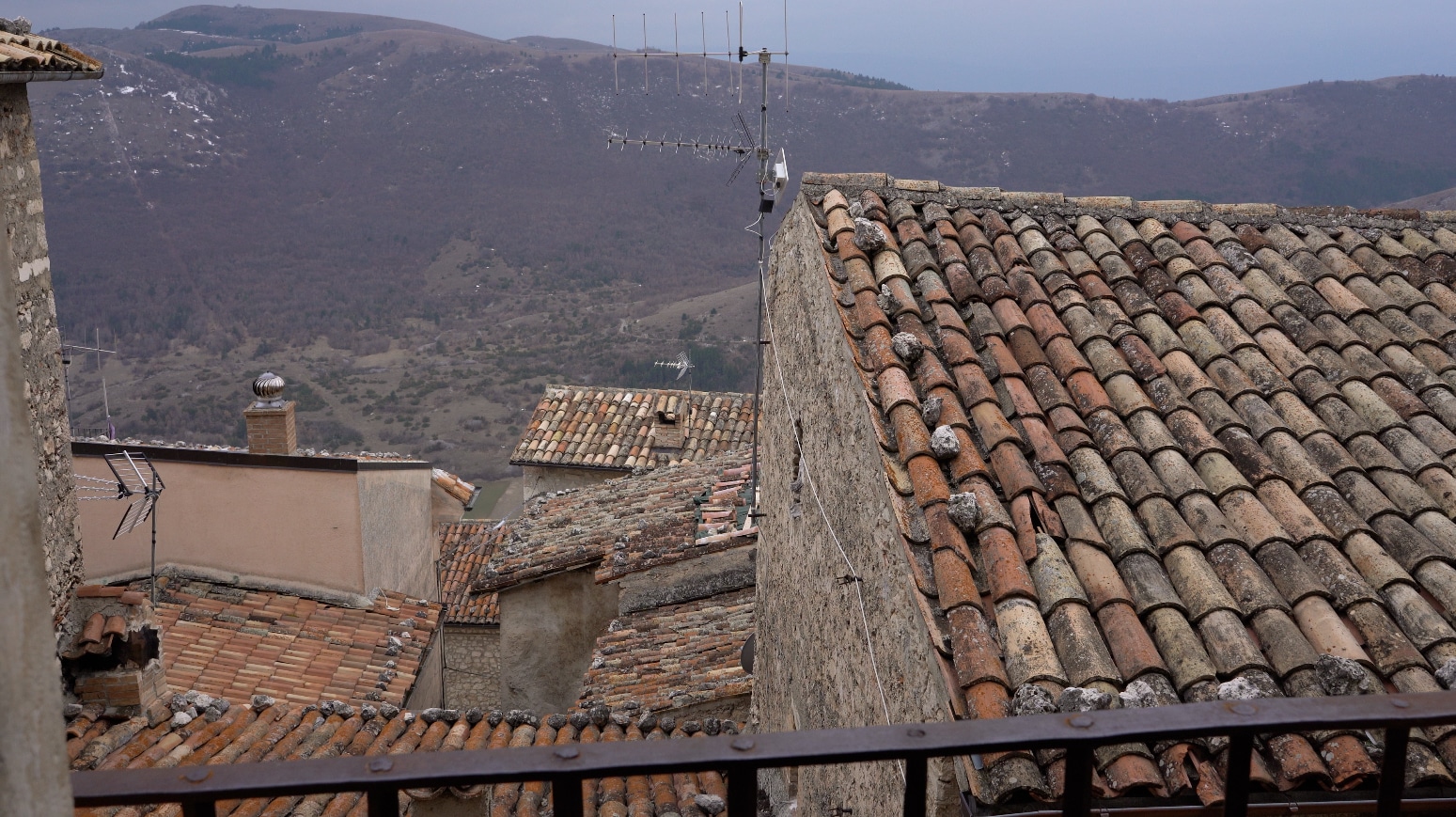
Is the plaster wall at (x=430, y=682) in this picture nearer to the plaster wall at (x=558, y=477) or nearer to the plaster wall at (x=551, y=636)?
the plaster wall at (x=551, y=636)

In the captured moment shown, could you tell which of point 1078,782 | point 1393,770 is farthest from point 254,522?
point 1393,770

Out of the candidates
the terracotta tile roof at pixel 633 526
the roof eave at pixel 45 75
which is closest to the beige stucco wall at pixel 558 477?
the terracotta tile roof at pixel 633 526

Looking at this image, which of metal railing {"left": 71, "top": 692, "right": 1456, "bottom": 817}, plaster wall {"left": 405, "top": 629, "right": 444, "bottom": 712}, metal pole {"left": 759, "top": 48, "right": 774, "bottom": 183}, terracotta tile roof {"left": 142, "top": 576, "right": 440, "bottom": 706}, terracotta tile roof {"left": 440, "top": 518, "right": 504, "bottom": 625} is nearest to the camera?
metal railing {"left": 71, "top": 692, "right": 1456, "bottom": 817}

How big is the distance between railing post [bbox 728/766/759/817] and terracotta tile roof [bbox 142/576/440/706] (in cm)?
755

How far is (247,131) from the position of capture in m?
77.1

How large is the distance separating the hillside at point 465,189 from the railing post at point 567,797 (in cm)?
3926

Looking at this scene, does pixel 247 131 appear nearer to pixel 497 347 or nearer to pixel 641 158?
pixel 641 158

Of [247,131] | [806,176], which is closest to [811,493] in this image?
[806,176]

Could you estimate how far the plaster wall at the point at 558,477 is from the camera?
2002 cm

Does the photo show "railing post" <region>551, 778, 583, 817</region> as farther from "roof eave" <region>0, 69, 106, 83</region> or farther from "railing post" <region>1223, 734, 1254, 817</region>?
"roof eave" <region>0, 69, 106, 83</region>

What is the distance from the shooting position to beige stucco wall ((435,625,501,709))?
57.2ft

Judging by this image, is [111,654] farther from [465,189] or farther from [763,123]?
[465,189]

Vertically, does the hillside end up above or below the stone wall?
above

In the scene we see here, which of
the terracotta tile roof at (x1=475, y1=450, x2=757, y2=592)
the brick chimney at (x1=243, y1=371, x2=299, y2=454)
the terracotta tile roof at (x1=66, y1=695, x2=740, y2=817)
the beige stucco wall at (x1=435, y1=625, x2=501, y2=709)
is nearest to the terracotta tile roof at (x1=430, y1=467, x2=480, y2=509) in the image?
the terracotta tile roof at (x1=475, y1=450, x2=757, y2=592)
